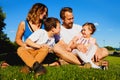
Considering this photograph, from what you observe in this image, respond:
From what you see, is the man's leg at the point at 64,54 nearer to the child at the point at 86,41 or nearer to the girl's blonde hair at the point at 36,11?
the child at the point at 86,41

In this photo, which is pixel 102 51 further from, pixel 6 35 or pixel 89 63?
pixel 6 35

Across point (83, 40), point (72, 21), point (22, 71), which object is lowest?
point (22, 71)

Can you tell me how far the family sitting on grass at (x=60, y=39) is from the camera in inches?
361

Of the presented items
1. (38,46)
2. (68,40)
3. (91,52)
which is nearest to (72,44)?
(68,40)

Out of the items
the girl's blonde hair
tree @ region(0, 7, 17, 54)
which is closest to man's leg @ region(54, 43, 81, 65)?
the girl's blonde hair

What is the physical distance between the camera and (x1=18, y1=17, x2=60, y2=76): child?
811 centimetres

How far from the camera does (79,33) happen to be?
11.4 metres

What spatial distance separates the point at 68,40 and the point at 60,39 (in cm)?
42

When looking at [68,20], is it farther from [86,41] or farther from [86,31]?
[86,41]

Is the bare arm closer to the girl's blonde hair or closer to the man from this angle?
the girl's blonde hair

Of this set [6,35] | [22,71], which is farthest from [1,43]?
[22,71]

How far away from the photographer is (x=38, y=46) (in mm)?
8898

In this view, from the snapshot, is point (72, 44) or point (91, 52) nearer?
point (91, 52)

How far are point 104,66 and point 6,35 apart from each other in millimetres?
33233
